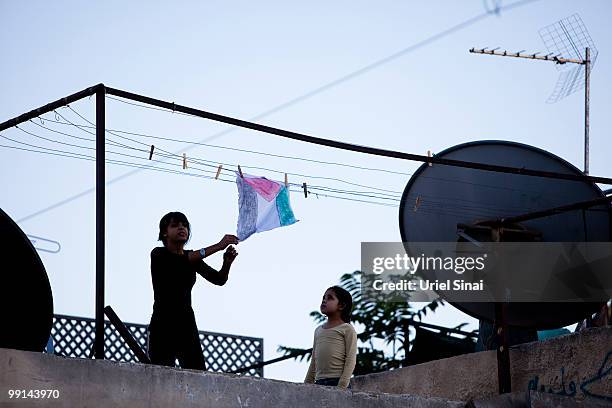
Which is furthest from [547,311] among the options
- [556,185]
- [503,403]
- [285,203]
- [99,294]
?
[99,294]

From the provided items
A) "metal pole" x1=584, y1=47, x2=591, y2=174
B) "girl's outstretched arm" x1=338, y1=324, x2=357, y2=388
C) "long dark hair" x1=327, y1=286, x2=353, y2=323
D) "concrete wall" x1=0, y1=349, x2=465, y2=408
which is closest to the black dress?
"concrete wall" x1=0, y1=349, x2=465, y2=408

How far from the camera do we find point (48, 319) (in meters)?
6.40

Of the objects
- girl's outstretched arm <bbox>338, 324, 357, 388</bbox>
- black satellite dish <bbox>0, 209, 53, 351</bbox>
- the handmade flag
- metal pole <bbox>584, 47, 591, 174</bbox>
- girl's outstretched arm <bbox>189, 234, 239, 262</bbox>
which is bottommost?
girl's outstretched arm <bbox>338, 324, 357, 388</bbox>

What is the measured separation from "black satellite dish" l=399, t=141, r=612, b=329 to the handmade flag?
34.3 inches

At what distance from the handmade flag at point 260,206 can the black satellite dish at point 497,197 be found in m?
0.87

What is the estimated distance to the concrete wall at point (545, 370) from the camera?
6.93 meters

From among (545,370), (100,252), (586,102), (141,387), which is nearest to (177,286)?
(100,252)

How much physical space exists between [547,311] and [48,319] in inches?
140

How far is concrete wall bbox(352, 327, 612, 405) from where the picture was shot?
6.93 meters

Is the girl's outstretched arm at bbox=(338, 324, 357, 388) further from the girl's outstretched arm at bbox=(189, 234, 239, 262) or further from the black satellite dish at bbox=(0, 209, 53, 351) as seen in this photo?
the black satellite dish at bbox=(0, 209, 53, 351)

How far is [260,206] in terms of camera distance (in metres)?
8.28

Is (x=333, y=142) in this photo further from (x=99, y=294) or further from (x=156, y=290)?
(x=99, y=294)

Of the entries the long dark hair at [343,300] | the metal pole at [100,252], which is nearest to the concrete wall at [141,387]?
the metal pole at [100,252]

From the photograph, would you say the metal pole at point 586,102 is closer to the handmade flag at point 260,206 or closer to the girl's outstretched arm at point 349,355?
the handmade flag at point 260,206
